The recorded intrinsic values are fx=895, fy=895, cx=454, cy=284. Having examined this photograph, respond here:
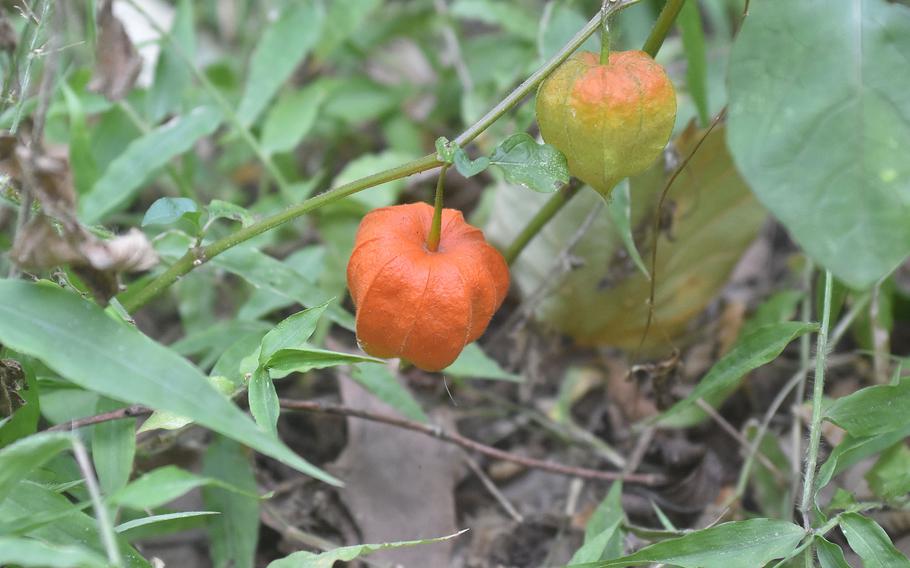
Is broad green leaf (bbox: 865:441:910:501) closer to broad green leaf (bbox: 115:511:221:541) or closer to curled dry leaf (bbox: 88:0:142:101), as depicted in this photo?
Result: broad green leaf (bbox: 115:511:221:541)

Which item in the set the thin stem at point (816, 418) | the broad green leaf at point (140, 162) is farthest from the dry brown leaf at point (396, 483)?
the thin stem at point (816, 418)

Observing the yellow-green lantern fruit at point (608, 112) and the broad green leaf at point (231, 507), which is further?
the broad green leaf at point (231, 507)

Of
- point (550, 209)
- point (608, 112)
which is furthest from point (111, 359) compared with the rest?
point (550, 209)

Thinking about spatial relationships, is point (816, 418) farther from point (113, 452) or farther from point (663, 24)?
point (113, 452)

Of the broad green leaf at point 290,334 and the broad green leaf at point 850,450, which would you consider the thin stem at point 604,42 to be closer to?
the broad green leaf at point 290,334

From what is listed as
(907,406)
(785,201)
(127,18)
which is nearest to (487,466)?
(907,406)

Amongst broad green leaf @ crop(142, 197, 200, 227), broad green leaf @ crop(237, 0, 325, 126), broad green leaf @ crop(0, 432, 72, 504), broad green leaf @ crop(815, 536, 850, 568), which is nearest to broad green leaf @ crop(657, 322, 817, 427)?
broad green leaf @ crop(815, 536, 850, 568)
